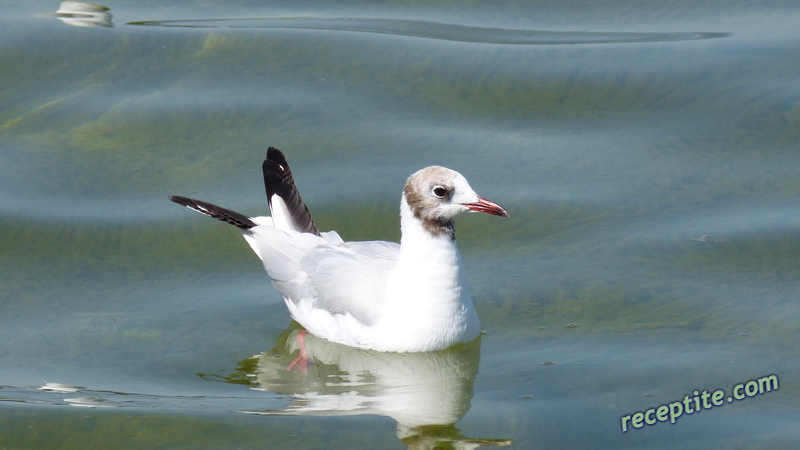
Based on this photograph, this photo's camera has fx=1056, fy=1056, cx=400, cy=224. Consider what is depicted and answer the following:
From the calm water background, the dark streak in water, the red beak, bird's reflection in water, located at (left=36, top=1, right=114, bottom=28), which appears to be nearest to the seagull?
the red beak

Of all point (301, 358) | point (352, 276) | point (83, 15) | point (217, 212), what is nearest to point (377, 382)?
point (301, 358)

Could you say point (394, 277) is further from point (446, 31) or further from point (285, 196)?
point (446, 31)

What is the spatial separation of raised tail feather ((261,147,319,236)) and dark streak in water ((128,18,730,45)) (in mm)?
3285

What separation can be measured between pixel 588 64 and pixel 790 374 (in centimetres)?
445

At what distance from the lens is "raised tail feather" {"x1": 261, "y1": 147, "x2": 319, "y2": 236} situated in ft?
24.3

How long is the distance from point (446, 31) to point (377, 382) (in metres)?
5.19

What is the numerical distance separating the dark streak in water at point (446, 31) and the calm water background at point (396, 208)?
4cm

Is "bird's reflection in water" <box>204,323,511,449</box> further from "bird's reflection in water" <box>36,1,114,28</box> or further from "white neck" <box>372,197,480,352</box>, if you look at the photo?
"bird's reflection in water" <box>36,1,114,28</box>

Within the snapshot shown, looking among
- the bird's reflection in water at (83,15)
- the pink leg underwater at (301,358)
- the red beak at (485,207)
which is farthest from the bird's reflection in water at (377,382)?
the bird's reflection in water at (83,15)

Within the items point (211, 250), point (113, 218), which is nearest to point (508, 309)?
point (211, 250)

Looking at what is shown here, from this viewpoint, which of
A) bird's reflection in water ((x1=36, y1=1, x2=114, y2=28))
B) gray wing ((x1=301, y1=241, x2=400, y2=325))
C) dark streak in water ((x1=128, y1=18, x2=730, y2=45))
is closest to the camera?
gray wing ((x1=301, y1=241, x2=400, y2=325))

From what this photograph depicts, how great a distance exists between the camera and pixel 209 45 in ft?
33.9

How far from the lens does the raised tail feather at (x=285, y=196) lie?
7.40 meters

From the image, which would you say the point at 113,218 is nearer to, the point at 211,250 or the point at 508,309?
the point at 211,250
